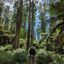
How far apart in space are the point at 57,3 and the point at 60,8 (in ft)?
3.18

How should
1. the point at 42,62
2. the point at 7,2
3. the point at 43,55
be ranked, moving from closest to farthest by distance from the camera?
1. the point at 42,62
2. the point at 43,55
3. the point at 7,2

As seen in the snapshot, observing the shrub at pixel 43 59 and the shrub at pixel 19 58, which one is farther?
the shrub at pixel 43 59

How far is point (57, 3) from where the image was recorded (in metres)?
21.0

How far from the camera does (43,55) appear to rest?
15.3m

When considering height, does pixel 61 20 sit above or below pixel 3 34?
above

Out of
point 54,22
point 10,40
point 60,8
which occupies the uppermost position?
point 60,8

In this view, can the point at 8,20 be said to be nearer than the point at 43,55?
No

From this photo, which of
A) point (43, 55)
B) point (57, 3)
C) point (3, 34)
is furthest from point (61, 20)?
point (3, 34)

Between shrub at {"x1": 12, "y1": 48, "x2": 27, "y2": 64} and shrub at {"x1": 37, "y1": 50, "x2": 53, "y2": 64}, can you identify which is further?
shrub at {"x1": 37, "y1": 50, "x2": 53, "y2": 64}

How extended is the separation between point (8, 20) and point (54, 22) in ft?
110

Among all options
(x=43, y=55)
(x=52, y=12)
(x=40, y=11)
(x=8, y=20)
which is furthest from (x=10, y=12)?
(x=43, y=55)

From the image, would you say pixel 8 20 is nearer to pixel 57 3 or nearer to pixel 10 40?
pixel 10 40

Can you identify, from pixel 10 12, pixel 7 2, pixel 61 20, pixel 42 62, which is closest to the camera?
pixel 42 62

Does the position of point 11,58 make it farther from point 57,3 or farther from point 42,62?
point 57,3
